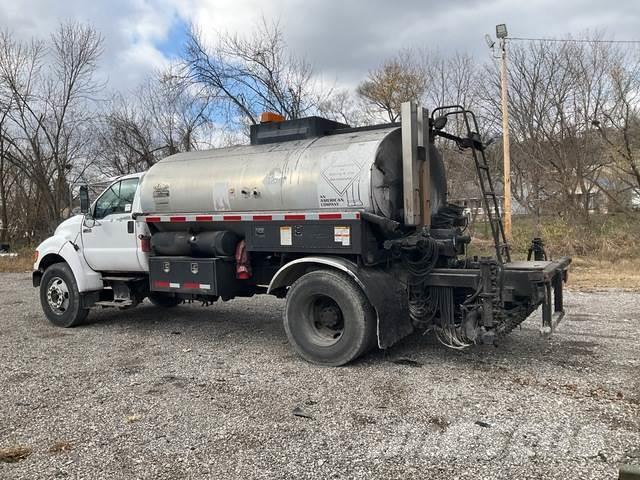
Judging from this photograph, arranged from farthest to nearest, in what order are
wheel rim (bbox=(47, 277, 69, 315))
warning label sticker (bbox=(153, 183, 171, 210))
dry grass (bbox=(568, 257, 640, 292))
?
dry grass (bbox=(568, 257, 640, 292))
wheel rim (bbox=(47, 277, 69, 315))
warning label sticker (bbox=(153, 183, 171, 210))

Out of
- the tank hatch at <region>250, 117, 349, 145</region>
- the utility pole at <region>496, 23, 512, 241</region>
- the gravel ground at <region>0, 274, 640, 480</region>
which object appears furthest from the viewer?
the utility pole at <region>496, 23, 512, 241</region>

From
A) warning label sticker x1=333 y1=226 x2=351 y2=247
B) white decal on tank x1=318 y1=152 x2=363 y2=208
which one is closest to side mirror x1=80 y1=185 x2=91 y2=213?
white decal on tank x1=318 y1=152 x2=363 y2=208

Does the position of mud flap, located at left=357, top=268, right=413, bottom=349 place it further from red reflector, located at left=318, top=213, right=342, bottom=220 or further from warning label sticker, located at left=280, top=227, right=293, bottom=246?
warning label sticker, located at left=280, top=227, right=293, bottom=246

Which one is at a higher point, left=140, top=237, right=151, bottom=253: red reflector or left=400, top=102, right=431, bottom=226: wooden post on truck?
left=400, top=102, right=431, bottom=226: wooden post on truck

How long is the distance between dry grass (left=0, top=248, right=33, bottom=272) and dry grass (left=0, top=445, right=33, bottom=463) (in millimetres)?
16583

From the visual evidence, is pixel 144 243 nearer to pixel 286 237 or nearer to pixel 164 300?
pixel 164 300

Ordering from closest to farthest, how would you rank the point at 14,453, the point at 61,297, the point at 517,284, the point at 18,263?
the point at 14,453 < the point at 517,284 < the point at 61,297 < the point at 18,263

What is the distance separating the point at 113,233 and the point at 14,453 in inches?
172

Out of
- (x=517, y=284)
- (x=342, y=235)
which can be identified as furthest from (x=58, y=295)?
(x=517, y=284)

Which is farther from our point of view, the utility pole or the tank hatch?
the utility pole

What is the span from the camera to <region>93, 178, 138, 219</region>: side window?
25.6 ft

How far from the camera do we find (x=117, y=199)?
313 inches

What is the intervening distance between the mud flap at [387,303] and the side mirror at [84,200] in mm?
4689

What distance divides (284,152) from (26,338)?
15.1ft
